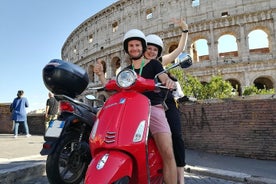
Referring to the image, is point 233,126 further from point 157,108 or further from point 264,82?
point 264,82

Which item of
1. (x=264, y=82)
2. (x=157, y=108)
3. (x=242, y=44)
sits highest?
(x=242, y=44)

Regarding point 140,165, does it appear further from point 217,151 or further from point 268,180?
point 217,151

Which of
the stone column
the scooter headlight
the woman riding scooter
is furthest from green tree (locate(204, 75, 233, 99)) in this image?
the stone column

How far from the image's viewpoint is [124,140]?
5.73 feet

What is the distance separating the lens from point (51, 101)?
8.66 meters

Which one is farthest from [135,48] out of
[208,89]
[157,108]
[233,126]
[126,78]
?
[208,89]

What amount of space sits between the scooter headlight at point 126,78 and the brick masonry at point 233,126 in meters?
4.20

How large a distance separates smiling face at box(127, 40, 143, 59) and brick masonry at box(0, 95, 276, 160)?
12.7 ft

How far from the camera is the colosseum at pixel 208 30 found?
20.2 metres

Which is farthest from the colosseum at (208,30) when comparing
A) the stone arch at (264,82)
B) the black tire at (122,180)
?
the black tire at (122,180)

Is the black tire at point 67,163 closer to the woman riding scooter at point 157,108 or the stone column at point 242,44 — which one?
the woman riding scooter at point 157,108

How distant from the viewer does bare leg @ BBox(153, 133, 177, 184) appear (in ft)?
6.64

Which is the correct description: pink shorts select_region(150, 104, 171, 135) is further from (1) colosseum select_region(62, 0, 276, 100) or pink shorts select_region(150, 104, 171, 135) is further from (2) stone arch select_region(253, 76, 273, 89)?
(2) stone arch select_region(253, 76, 273, 89)

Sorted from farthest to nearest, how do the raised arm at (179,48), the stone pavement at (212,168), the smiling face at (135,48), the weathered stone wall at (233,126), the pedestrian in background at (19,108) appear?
the pedestrian in background at (19,108) < the weathered stone wall at (233,126) < the stone pavement at (212,168) < the raised arm at (179,48) < the smiling face at (135,48)
